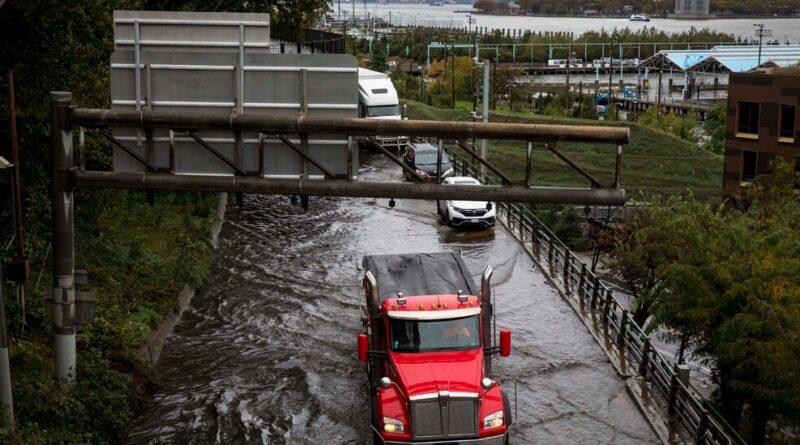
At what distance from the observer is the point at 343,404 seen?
20.0 meters

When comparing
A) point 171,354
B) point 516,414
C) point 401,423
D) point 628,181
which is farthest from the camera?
point 628,181

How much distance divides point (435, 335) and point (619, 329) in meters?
7.93

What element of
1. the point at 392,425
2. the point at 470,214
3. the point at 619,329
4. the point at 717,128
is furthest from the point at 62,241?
the point at 717,128

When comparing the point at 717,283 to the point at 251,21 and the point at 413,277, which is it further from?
the point at 251,21

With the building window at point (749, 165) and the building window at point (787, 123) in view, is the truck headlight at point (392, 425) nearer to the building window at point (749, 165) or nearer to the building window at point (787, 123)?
the building window at point (787, 123)

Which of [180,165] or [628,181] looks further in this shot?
[628,181]

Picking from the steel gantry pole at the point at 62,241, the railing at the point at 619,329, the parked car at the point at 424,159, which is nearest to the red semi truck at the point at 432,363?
the railing at the point at 619,329

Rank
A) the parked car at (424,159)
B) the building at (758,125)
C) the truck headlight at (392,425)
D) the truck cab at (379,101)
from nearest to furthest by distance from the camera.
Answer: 1. the truck headlight at (392,425)
2. the parked car at (424,159)
3. the truck cab at (379,101)
4. the building at (758,125)

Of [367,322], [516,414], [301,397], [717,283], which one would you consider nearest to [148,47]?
[367,322]

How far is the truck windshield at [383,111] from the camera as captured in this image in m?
48.5

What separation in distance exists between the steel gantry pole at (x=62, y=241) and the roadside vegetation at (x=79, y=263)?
575mm

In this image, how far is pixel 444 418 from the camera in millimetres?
15836

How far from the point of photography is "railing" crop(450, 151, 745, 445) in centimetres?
1808

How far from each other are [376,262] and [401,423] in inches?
214
